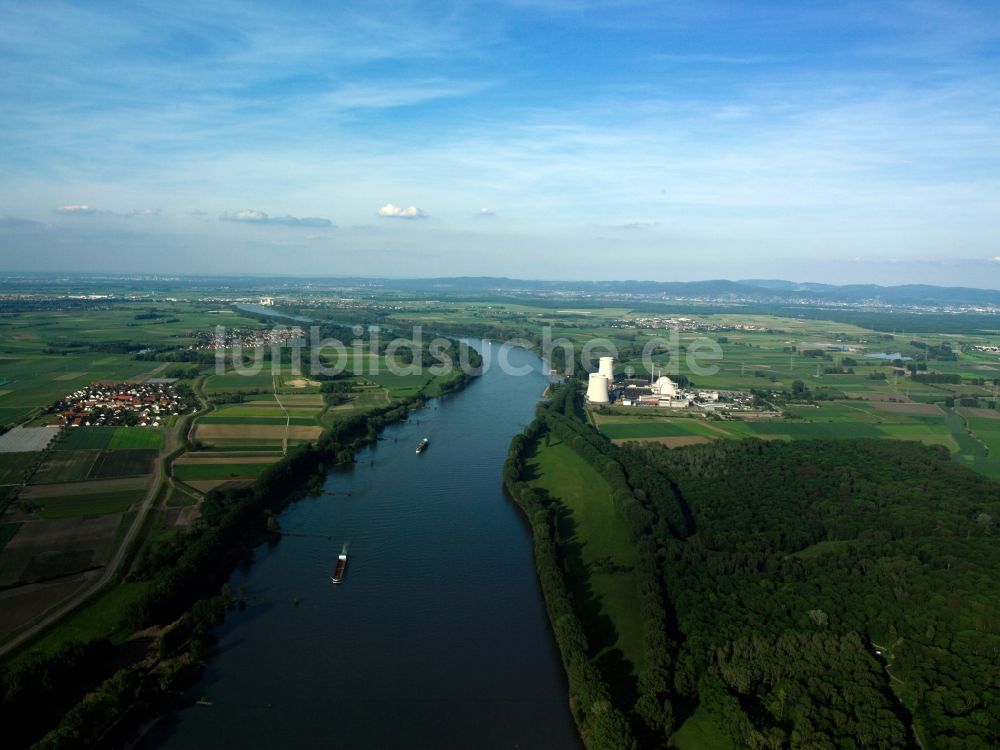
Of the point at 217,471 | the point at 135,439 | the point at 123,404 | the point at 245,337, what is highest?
the point at 245,337

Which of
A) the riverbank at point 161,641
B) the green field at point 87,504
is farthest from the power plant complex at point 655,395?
the green field at point 87,504

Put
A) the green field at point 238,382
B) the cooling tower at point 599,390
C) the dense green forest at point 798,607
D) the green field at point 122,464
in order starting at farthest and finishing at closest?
1. the cooling tower at point 599,390
2. the green field at point 238,382
3. the green field at point 122,464
4. the dense green forest at point 798,607

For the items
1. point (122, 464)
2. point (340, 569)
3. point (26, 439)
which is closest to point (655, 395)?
point (340, 569)

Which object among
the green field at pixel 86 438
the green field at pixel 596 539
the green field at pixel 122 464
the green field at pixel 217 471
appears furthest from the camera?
the green field at pixel 86 438

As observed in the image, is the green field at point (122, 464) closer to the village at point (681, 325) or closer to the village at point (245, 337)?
the village at point (245, 337)

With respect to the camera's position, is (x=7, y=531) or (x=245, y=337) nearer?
(x=7, y=531)

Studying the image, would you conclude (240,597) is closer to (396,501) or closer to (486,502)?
(396,501)

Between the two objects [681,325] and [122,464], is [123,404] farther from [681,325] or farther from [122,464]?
[681,325]
